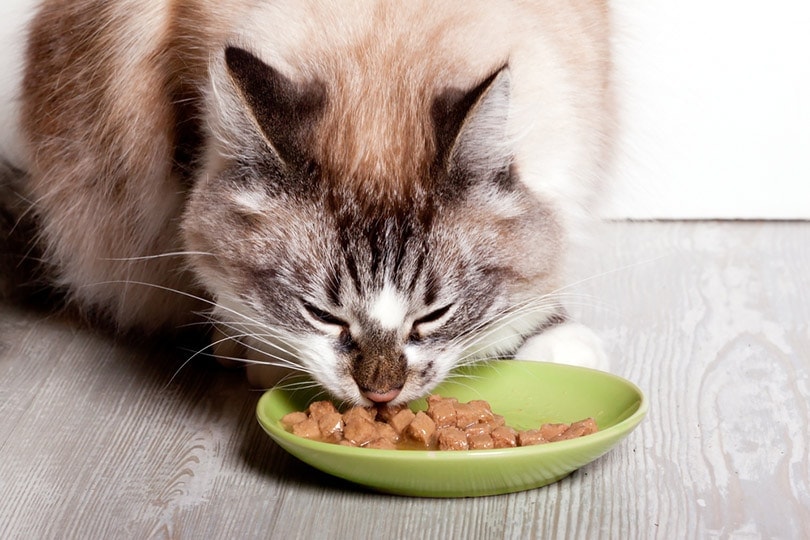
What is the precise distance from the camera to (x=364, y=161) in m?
1.59

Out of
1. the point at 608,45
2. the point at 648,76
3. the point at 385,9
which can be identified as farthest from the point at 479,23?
the point at 648,76

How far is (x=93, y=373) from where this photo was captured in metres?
2.24

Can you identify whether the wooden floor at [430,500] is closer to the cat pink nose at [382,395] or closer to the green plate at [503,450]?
the green plate at [503,450]

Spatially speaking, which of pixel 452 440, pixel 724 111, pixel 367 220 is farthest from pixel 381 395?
pixel 724 111

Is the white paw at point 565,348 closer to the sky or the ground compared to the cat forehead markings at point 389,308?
closer to the ground

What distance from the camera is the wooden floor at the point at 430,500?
65.1 inches

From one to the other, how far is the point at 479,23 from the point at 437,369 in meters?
0.57

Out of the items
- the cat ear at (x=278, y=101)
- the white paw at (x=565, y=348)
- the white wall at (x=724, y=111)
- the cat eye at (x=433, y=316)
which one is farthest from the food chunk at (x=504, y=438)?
the white wall at (x=724, y=111)

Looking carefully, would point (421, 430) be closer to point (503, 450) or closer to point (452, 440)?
point (452, 440)

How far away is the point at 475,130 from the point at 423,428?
50 centimetres

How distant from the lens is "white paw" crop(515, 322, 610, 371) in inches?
80.9

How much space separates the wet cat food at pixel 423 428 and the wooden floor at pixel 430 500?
0.34 feet

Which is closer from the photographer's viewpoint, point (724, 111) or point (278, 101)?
point (278, 101)

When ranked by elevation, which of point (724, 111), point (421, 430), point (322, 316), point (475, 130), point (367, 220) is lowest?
point (724, 111)
